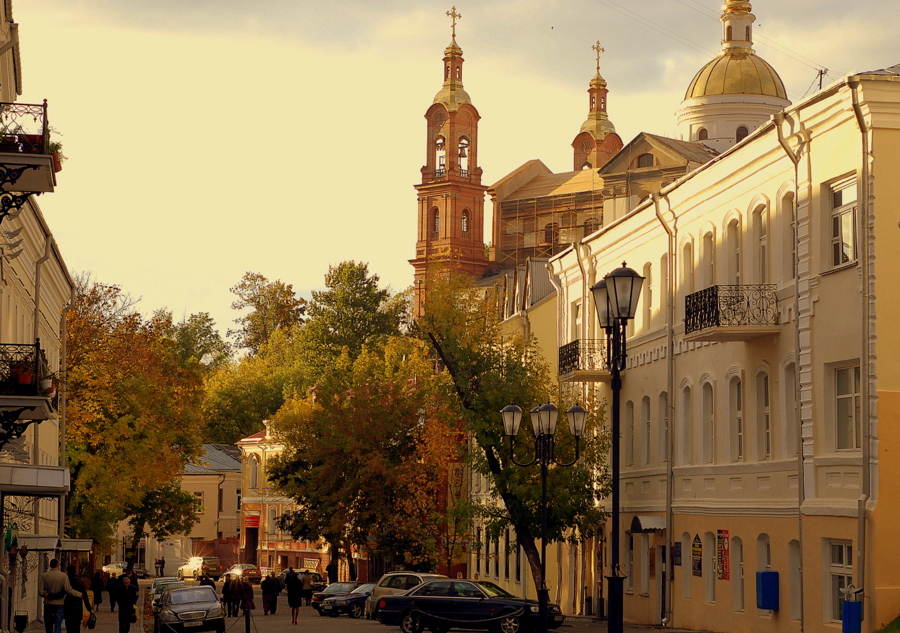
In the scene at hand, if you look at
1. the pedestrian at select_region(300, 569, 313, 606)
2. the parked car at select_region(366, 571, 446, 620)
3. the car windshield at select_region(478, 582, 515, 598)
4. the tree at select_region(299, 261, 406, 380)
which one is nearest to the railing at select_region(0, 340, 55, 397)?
the car windshield at select_region(478, 582, 515, 598)

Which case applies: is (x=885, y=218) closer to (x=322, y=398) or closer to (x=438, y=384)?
(x=438, y=384)

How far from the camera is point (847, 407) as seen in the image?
23.6 metres

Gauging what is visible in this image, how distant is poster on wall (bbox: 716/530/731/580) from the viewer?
93.9 ft

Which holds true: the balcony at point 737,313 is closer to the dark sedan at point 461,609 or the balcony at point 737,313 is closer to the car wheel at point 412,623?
the dark sedan at point 461,609

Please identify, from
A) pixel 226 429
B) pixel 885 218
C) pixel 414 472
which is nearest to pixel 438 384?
pixel 414 472

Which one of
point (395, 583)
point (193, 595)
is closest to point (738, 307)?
point (193, 595)

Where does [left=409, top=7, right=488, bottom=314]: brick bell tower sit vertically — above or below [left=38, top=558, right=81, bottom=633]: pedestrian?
above

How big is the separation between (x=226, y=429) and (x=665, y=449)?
237 ft

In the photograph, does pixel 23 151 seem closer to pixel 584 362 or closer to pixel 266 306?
pixel 584 362

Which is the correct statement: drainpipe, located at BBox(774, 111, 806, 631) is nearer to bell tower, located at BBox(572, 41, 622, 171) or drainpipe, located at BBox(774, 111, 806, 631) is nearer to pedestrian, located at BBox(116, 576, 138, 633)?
pedestrian, located at BBox(116, 576, 138, 633)

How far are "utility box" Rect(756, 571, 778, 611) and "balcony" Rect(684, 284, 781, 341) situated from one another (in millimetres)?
4489

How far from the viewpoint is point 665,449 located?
33594mm

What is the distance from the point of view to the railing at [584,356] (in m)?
37.2

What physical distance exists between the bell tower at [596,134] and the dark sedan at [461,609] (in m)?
74.3
